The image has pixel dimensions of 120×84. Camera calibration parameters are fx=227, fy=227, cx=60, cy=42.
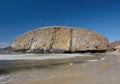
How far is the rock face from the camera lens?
78.5 meters

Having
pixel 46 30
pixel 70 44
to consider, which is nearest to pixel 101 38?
pixel 70 44

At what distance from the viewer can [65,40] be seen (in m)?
80.2

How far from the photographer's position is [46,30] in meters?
81.1

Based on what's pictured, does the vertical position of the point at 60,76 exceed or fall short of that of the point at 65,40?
it falls short

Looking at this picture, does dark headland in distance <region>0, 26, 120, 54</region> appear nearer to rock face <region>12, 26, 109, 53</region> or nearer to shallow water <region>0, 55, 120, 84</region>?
rock face <region>12, 26, 109, 53</region>

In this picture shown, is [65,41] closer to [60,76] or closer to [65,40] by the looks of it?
[65,40]

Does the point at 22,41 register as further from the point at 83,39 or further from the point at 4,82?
the point at 4,82

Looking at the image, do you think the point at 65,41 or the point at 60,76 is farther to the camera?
the point at 65,41

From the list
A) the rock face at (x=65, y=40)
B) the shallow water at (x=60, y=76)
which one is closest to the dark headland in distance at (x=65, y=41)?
the rock face at (x=65, y=40)

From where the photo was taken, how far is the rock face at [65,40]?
258 ft

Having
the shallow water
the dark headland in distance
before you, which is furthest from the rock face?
the shallow water

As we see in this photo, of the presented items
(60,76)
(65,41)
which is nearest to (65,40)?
(65,41)

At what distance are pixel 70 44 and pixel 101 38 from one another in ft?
39.3

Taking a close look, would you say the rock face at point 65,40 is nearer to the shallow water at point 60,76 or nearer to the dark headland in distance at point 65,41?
the dark headland in distance at point 65,41
